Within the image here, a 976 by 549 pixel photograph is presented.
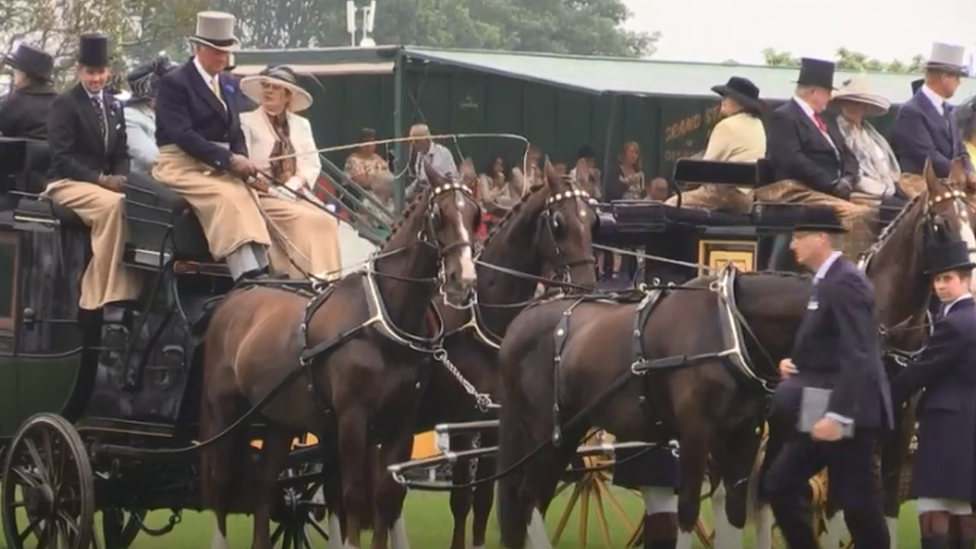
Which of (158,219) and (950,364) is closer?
(950,364)

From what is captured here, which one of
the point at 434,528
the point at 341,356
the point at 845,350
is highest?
the point at 845,350

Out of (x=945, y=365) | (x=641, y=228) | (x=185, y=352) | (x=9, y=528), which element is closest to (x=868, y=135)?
(x=641, y=228)

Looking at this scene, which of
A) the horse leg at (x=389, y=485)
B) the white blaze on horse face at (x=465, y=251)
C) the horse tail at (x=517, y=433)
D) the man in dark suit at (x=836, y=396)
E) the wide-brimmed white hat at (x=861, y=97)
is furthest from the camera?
the wide-brimmed white hat at (x=861, y=97)

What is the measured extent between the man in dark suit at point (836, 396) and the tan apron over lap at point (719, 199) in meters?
2.97

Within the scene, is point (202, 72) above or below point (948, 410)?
above

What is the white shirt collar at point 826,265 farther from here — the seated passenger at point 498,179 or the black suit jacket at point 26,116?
the seated passenger at point 498,179

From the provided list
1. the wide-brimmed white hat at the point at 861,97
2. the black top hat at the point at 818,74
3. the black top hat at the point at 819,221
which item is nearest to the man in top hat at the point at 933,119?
the wide-brimmed white hat at the point at 861,97

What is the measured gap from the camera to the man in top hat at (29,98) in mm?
13180

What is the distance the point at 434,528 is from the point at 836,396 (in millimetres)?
5557

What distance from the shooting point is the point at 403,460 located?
36.3ft

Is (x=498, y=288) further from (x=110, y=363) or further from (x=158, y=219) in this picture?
(x=110, y=363)

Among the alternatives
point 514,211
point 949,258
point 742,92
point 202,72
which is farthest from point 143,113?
point 949,258

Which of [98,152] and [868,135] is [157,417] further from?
[868,135]

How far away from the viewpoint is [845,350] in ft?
30.4
